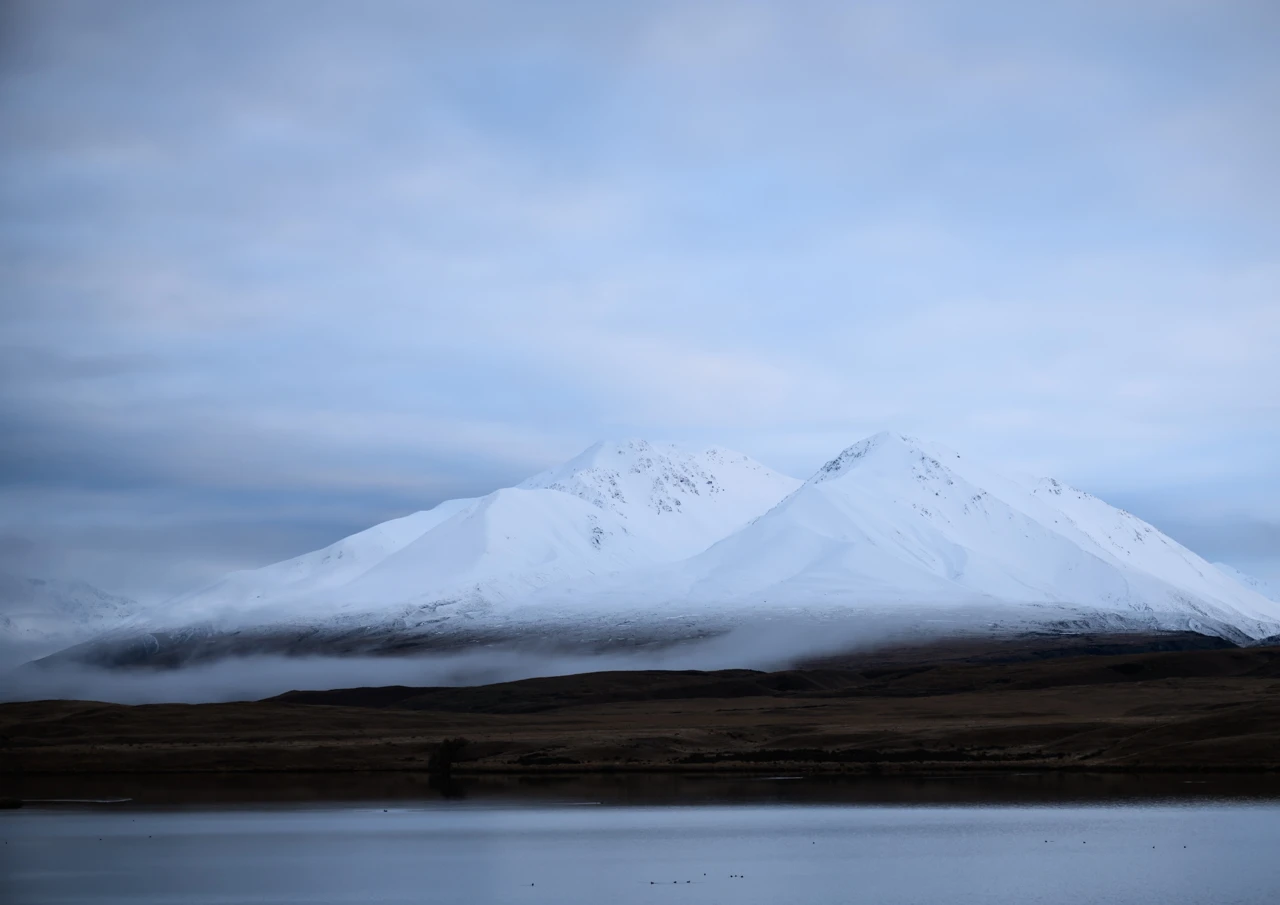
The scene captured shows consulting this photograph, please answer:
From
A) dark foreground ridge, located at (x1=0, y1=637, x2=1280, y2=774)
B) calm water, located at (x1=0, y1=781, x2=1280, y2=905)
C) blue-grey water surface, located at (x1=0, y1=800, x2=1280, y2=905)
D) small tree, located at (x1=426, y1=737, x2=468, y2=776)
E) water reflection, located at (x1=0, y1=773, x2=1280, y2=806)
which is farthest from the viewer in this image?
small tree, located at (x1=426, y1=737, x2=468, y2=776)

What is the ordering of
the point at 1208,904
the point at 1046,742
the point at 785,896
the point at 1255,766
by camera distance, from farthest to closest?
Result: 1. the point at 1046,742
2. the point at 1255,766
3. the point at 785,896
4. the point at 1208,904

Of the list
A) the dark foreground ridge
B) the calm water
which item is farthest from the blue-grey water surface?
the dark foreground ridge

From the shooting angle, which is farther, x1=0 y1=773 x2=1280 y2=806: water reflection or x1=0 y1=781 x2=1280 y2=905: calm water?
x1=0 y1=773 x2=1280 y2=806: water reflection

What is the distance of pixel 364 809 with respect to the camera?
88875 millimetres

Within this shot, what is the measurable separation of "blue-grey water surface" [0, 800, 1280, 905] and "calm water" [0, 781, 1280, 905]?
15cm

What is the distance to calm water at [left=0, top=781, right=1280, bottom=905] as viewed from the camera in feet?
178

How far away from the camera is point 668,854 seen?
64625 mm

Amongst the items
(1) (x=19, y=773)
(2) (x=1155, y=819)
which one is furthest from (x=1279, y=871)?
(1) (x=19, y=773)

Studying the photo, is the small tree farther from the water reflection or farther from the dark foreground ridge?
the water reflection

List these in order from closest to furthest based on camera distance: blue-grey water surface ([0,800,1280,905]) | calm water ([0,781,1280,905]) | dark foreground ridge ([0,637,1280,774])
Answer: blue-grey water surface ([0,800,1280,905]) → calm water ([0,781,1280,905]) → dark foreground ridge ([0,637,1280,774])

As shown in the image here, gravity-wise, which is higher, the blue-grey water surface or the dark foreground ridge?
the dark foreground ridge

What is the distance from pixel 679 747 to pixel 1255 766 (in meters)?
45.4

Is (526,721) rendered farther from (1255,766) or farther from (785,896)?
(785,896)

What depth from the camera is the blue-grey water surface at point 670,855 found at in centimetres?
5397
